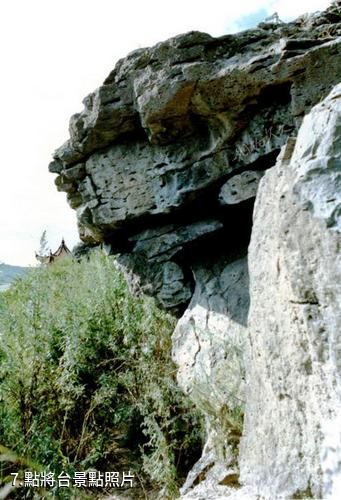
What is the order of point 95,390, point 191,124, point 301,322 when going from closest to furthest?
point 301,322 → point 95,390 → point 191,124

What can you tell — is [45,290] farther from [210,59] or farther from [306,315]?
[306,315]

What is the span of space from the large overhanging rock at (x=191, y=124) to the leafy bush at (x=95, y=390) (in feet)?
2.03

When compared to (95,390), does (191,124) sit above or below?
above

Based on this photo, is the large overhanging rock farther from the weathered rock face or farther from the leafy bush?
the weathered rock face

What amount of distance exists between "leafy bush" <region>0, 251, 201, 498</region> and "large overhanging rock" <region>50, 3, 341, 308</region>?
2.03ft

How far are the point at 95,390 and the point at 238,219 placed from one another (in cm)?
222

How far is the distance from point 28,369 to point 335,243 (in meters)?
3.38

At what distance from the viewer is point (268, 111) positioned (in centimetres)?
439

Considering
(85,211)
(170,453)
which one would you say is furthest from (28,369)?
(85,211)

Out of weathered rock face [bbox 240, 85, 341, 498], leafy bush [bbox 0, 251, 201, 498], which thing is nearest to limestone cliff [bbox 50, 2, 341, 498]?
weathered rock face [bbox 240, 85, 341, 498]

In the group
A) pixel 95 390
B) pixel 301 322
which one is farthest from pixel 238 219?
pixel 301 322

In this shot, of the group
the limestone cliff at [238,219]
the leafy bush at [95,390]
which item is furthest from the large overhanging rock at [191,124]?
the leafy bush at [95,390]

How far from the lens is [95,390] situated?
176 inches

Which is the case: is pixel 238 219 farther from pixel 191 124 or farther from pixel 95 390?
pixel 95 390
